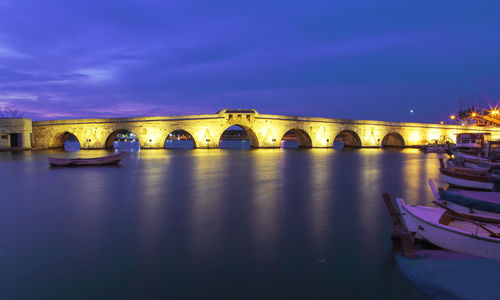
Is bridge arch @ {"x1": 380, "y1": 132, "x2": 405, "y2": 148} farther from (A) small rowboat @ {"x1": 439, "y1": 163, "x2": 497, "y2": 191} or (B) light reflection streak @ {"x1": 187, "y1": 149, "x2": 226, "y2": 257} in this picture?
(B) light reflection streak @ {"x1": 187, "y1": 149, "x2": 226, "y2": 257}

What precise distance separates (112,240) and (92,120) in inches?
1278

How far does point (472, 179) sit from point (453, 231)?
816 cm

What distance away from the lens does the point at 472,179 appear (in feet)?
36.3

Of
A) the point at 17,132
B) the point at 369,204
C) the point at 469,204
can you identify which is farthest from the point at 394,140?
the point at 17,132

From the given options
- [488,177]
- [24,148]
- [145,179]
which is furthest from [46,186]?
[24,148]

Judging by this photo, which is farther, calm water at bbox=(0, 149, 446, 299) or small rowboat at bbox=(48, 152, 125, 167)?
small rowboat at bbox=(48, 152, 125, 167)

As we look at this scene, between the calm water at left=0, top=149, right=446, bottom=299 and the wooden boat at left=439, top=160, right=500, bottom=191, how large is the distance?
114cm

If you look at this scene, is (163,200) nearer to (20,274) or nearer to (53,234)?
(53,234)

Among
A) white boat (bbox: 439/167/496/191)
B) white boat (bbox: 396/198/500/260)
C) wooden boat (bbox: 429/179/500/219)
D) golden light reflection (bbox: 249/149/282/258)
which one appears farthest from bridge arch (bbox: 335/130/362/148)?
white boat (bbox: 396/198/500/260)

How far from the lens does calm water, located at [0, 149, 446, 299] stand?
447 centimetres

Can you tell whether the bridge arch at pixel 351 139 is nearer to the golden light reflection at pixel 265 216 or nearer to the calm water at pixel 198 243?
the calm water at pixel 198 243

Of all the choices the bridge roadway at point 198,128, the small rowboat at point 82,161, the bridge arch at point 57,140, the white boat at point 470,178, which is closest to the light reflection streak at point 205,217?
the small rowboat at point 82,161

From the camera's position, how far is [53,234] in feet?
21.9

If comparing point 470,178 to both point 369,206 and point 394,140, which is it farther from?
point 394,140
